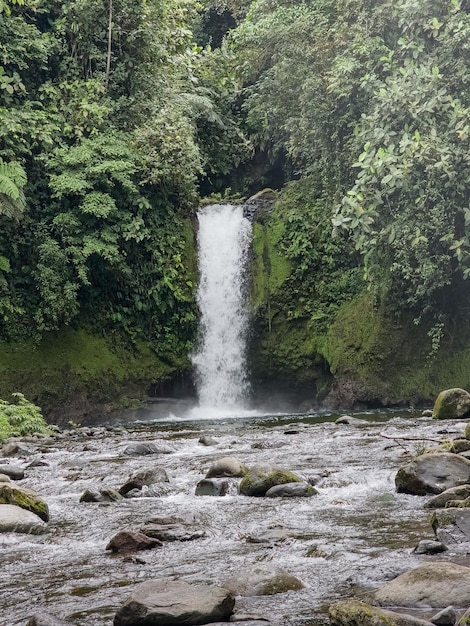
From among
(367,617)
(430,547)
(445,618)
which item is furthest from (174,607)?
(430,547)

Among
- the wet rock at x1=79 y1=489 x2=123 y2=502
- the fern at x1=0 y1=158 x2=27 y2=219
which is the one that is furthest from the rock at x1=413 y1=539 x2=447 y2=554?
the fern at x1=0 y1=158 x2=27 y2=219

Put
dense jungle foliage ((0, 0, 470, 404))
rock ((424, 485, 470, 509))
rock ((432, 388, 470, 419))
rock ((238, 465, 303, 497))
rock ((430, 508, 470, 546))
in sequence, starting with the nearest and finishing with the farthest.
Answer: rock ((430, 508, 470, 546))
rock ((424, 485, 470, 509))
rock ((238, 465, 303, 497))
rock ((432, 388, 470, 419))
dense jungle foliage ((0, 0, 470, 404))

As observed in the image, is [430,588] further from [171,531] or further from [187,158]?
[187,158]

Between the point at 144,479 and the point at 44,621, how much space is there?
413 centimetres

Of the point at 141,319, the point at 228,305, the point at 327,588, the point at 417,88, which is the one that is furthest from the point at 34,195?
the point at 327,588

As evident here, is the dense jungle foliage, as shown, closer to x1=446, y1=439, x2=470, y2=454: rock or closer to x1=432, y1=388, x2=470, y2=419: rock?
x1=432, y1=388, x2=470, y2=419: rock

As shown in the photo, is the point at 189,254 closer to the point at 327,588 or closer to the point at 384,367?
the point at 384,367

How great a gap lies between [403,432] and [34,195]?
11398mm

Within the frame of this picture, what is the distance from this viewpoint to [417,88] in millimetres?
15852

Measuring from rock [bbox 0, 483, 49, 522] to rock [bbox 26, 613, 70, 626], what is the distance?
2802mm

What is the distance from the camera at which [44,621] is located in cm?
368

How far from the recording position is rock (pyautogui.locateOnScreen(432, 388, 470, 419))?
41.2 ft

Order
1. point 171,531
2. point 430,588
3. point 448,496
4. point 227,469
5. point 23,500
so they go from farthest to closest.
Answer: point 227,469, point 23,500, point 448,496, point 171,531, point 430,588

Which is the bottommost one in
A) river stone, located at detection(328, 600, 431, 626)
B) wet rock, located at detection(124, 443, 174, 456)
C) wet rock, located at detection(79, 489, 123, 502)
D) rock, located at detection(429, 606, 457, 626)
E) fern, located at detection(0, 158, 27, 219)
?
wet rock, located at detection(124, 443, 174, 456)
